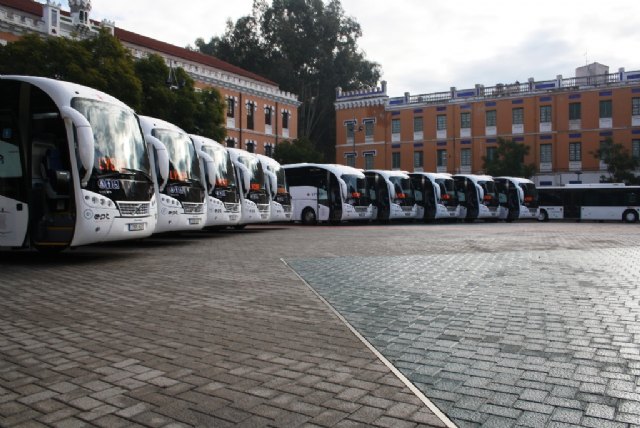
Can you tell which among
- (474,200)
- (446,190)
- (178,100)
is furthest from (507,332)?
(474,200)

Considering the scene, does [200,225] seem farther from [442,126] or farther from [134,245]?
[442,126]

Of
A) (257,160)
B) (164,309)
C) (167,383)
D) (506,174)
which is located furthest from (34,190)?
(506,174)

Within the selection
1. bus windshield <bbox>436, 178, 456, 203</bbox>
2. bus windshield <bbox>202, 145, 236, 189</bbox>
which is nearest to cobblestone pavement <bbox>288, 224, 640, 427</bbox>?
bus windshield <bbox>202, 145, 236, 189</bbox>

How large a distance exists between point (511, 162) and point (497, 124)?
267 inches

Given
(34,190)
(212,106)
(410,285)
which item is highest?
(212,106)

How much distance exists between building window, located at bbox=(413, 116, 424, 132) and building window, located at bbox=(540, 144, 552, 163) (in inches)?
494

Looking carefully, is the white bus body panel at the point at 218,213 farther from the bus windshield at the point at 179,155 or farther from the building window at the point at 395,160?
the building window at the point at 395,160

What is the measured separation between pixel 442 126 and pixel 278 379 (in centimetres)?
5808

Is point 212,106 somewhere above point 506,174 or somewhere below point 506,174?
above

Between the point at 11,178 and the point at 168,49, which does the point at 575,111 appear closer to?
the point at 168,49

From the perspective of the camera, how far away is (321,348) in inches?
188

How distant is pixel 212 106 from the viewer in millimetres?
37469

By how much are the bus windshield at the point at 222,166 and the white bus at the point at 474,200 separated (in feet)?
72.6

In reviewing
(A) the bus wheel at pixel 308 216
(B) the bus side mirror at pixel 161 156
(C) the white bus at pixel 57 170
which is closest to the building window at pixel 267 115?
(A) the bus wheel at pixel 308 216
